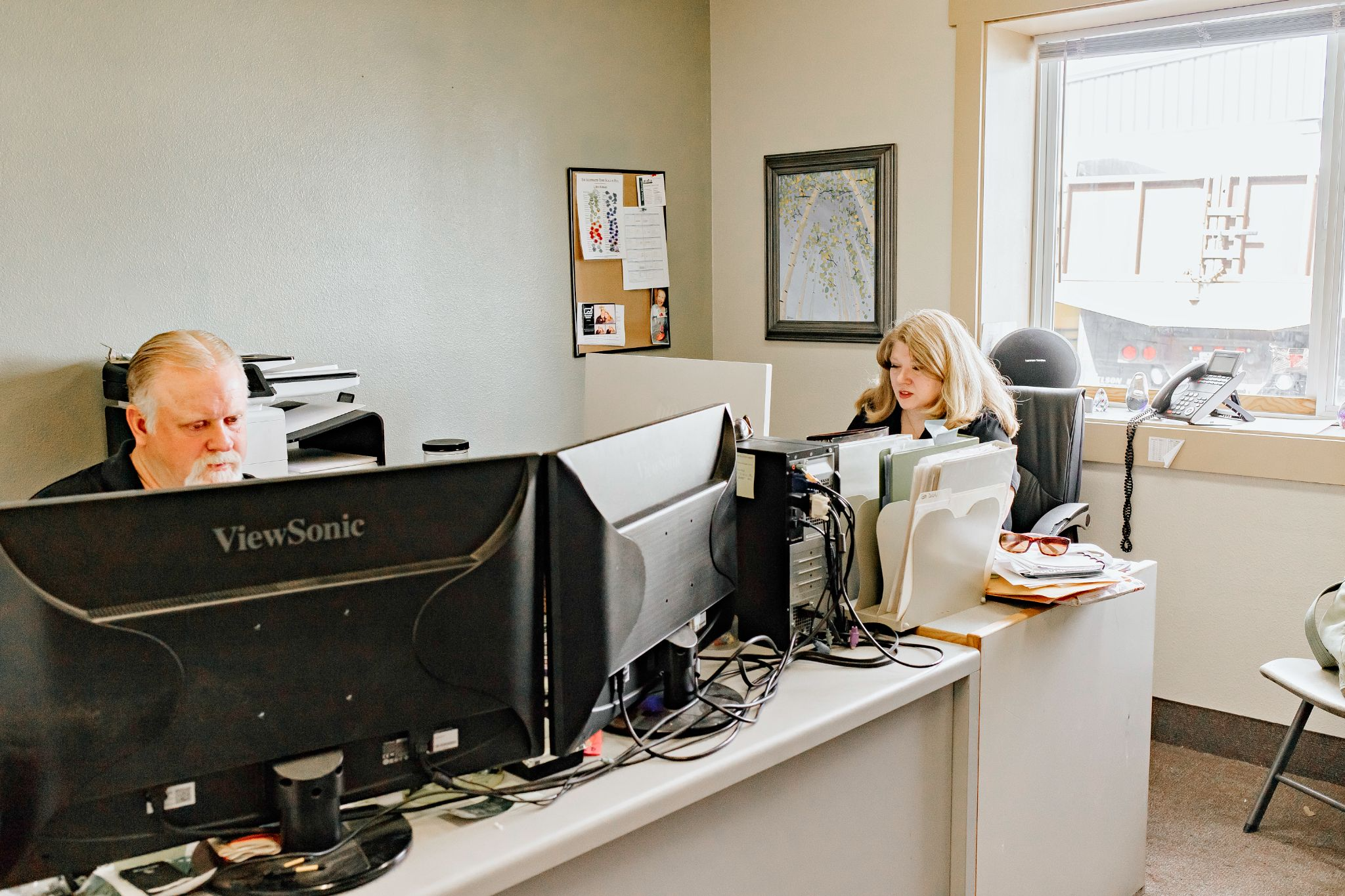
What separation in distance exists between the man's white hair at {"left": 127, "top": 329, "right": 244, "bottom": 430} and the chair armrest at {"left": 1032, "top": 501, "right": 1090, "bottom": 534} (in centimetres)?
214

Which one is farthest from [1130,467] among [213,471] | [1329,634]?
[213,471]

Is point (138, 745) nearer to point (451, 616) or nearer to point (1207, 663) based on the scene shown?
point (451, 616)

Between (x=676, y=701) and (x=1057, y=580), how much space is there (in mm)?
908

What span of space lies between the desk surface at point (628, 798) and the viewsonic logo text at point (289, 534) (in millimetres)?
382

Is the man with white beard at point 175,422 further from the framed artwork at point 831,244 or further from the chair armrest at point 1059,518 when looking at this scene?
the framed artwork at point 831,244

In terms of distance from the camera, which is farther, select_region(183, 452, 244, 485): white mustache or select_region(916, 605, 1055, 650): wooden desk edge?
select_region(183, 452, 244, 485): white mustache

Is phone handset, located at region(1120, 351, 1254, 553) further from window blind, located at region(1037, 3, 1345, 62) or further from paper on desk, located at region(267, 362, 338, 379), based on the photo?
paper on desk, located at region(267, 362, 338, 379)

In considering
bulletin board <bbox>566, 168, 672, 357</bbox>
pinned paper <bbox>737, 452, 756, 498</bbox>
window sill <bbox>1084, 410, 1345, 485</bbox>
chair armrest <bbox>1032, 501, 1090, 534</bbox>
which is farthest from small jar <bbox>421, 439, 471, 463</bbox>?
window sill <bbox>1084, 410, 1345, 485</bbox>

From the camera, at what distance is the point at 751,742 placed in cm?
153

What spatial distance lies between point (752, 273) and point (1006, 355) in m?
1.13

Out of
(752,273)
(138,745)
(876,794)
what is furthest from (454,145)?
(138,745)

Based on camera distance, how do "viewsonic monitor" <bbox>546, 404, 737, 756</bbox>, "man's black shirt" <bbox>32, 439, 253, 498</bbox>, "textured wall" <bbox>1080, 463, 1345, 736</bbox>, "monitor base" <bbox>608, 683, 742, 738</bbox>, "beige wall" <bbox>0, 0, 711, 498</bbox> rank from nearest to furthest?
"viewsonic monitor" <bbox>546, 404, 737, 756</bbox> < "monitor base" <bbox>608, 683, 742, 738</bbox> < "man's black shirt" <bbox>32, 439, 253, 498</bbox> < "beige wall" <bbox>0, 0, 711, 498</bbox> < "textured wall" <bbox>1080, 463, 1345, 736</bbox>

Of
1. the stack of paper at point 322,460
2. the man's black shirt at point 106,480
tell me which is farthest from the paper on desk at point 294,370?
the man's black shirt at point 106,480

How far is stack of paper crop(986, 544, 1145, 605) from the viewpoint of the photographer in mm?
2068
